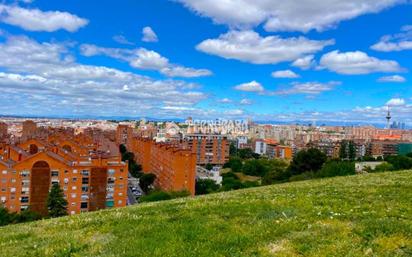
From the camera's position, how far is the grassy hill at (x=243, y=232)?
825cm

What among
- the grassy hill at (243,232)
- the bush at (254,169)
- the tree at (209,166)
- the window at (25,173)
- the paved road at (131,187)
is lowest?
the paved road at (131,187)

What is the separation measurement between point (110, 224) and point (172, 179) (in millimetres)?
85074

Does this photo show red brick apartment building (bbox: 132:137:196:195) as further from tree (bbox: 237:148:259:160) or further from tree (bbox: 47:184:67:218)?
tree (bbox: 237:148:259:160)

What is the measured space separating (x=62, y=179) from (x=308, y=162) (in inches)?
1671

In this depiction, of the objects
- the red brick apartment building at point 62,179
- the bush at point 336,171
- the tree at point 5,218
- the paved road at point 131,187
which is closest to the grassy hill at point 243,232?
the bush at point 336,171

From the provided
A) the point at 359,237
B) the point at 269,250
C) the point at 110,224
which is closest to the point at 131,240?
the point at 110,224

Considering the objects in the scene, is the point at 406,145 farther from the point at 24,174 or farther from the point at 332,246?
the point at 332,246

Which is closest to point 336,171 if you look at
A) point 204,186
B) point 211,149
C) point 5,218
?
point 5,218

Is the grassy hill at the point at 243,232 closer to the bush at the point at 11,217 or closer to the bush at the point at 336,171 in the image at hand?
the bush at the point at 336,171

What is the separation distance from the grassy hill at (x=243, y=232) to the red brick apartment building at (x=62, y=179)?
59.8 m

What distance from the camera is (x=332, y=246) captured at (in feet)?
27.1

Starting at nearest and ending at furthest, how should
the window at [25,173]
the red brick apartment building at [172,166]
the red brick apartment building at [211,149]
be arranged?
the window at [25,173]
the red brick apartment building at [172,166]
the red brick apartment building at [211,149]

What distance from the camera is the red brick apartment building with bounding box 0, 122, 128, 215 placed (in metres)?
66.2

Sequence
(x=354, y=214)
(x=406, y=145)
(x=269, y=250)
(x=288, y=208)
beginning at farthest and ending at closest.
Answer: (x=406, y=145), (x=288, y=208), (x=354, y=214), (x=269, y=250)
